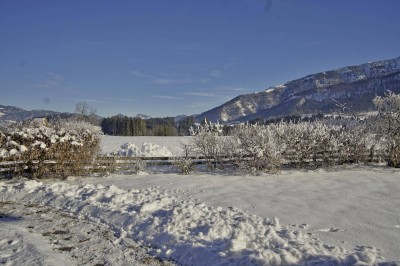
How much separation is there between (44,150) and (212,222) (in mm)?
9569

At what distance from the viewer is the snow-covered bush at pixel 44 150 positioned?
14758 millimetres

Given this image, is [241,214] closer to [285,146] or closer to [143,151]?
[285,146]

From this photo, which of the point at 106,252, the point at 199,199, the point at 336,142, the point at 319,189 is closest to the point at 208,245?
the point at 106,252

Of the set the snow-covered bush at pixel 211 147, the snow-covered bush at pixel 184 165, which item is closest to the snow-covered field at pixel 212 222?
the snow-covered bush at pixel 184 165

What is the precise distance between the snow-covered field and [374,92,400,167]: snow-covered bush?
5.61 meters

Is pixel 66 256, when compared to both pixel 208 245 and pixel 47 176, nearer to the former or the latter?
pixel 208 245

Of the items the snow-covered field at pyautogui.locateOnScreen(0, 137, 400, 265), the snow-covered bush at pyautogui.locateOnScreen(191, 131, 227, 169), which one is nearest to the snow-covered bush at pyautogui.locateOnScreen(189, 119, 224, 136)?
A: the snow-covered bush at pyautogui.locateOnScreen(191, 131, 227, 169)

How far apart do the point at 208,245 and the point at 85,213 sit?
4.07 m

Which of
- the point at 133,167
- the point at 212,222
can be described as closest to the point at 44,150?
the point at 133,167

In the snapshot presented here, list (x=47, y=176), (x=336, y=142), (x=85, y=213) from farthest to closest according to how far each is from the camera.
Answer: (x=336, y=142) < (x=47, y=176) < (x=85, y=213)

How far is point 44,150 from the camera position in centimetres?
1500

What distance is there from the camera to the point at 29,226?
337 inches

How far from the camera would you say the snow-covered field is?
21.2 feet

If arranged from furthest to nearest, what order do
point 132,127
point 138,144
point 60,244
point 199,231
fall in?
point 132,127, point 138,144, point 199,231, point 60,244
